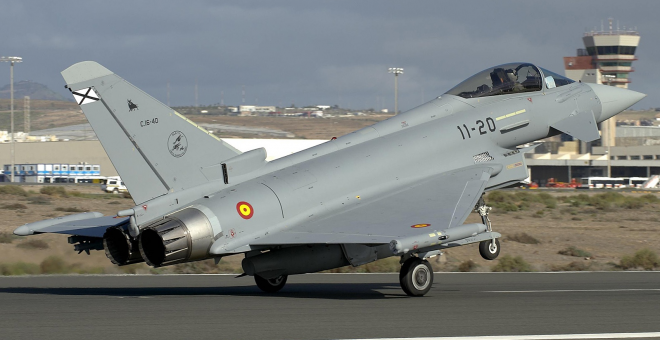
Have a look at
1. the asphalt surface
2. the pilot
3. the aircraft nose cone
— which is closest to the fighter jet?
the asphalt surface

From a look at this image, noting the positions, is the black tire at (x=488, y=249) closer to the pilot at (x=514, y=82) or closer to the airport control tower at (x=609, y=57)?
the pilot at (x=514, y=82)

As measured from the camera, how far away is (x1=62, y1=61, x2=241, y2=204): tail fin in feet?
44.2

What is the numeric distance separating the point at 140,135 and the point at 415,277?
5.45m

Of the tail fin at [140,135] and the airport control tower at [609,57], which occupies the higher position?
the airport control tower at [609,57]

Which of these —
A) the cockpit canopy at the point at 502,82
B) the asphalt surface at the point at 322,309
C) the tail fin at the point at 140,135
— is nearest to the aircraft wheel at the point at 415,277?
the asphalt surface at the point at 322,309

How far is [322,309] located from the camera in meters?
12.4

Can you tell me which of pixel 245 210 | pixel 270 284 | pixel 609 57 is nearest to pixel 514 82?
pixel 270 284

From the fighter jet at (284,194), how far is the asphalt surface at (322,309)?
0.84m

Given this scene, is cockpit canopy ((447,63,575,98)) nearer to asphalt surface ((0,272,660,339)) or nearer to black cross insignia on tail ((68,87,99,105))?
asphalt surface ((0,272,660,339))

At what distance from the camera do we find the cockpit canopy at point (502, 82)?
1709cm

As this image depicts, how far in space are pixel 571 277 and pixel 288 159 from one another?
800 cm

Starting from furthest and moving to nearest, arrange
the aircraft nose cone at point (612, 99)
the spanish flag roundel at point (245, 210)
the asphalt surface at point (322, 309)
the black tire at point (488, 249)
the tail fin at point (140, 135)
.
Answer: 1. the aircraft nose cone at point (612, 99)
2. the black tire at point (488, 249)
3. the tail fin at point (140, 135)
4. the spanish flag roundel at point (245, 210)
5. the asphalt surface at point (322, 309)

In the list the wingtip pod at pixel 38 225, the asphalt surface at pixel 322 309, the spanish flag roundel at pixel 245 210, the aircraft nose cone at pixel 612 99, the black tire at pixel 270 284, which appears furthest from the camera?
the aircraft nose cone at pixel 612 99

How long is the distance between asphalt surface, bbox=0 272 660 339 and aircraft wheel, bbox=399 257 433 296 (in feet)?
0.85
